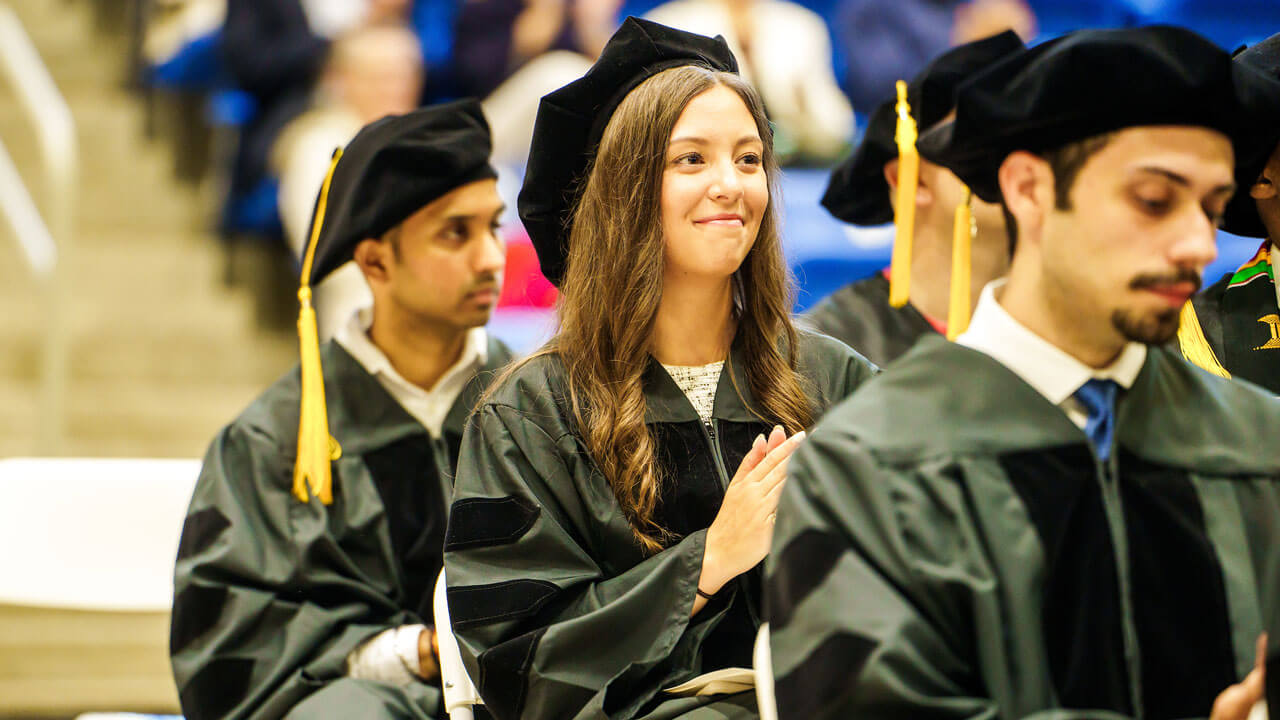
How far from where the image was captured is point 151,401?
4.87 metres

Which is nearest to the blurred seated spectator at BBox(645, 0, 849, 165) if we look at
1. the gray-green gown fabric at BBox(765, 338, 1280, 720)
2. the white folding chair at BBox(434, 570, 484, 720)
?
the white folding chair at BBox(434, 570, 484, 720)

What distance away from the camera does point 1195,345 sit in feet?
7.82

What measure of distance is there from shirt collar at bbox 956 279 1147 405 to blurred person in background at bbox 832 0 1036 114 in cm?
403

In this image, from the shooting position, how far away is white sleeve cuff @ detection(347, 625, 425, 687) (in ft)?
8.50

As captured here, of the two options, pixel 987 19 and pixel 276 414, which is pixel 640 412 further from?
pixel 987 19

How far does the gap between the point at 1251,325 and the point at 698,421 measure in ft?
3.51

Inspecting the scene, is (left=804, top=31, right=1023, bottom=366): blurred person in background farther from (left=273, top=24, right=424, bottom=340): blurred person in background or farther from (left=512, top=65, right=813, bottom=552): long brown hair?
(left=273, top=24, right=424, bottom=340): blurred person in background

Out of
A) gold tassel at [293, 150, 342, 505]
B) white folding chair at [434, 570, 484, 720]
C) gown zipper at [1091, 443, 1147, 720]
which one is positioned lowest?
white folding chair at [434, 570, 484, 720]

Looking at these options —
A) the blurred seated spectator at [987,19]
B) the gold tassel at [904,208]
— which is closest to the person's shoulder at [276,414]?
the gold tassel at [904,208]

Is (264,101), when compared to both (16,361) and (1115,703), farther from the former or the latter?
(1115,703)

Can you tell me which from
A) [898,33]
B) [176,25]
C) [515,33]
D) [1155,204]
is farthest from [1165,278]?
[176,25]

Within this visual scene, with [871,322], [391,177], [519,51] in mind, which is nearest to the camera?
[391,177]

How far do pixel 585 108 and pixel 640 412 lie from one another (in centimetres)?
55

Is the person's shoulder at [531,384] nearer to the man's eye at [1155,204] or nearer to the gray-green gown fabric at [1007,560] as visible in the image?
the gray-green gown fabric at [1007,560]
